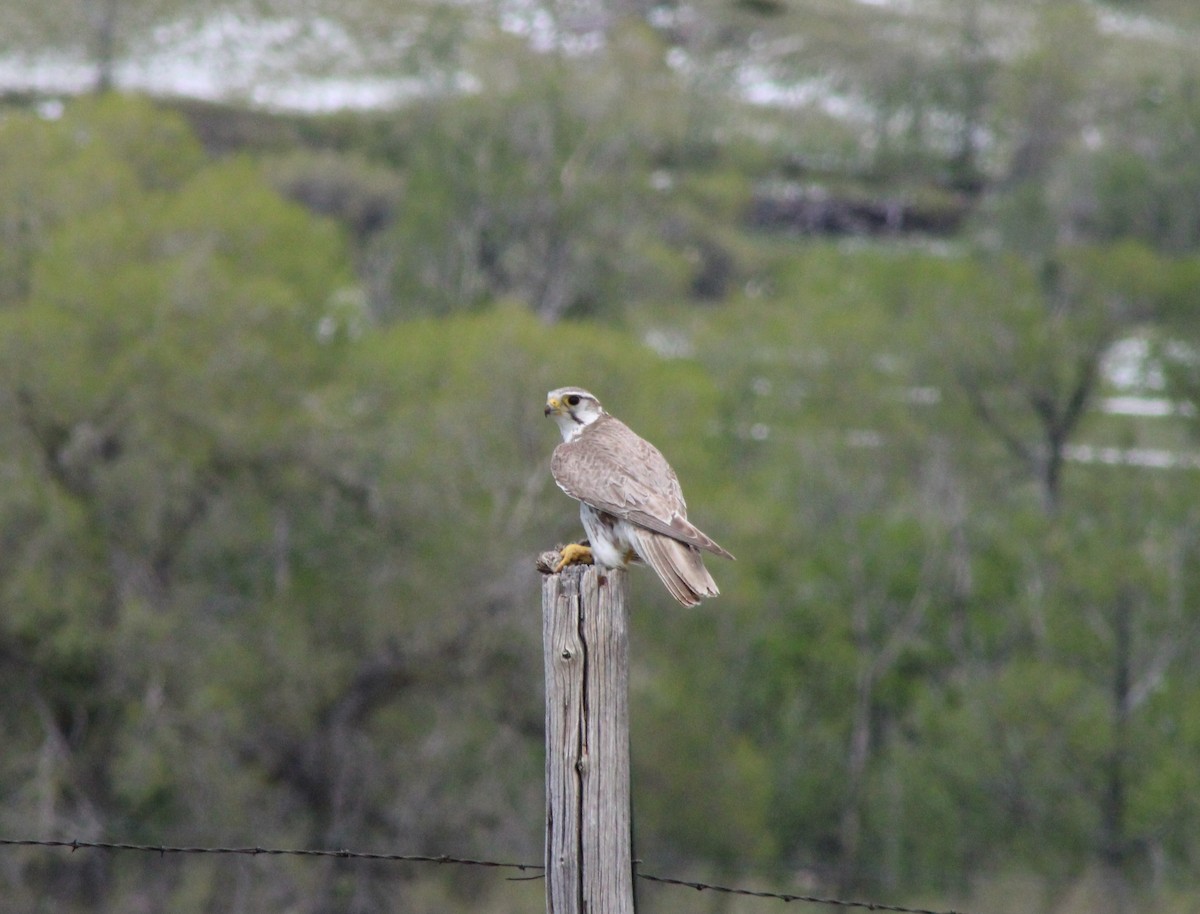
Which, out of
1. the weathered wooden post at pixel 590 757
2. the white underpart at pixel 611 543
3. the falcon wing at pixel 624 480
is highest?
the falcon wing at pixel 624 480

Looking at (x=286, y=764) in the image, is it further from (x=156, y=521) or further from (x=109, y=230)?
(x=109, y=230)

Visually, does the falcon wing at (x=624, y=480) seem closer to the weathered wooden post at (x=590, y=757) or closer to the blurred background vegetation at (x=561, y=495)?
the weathered wooden post at (x=590, y=757)

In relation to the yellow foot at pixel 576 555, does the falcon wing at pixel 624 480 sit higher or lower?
higher

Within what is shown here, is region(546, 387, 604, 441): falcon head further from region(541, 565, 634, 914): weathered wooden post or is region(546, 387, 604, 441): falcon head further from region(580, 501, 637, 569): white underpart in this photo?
region(541, 565, 634, 914): weathered wooden post

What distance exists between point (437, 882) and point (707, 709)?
23.8 ft

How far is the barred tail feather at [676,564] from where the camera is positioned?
16.9 feet

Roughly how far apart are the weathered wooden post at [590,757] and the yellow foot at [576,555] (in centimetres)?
133

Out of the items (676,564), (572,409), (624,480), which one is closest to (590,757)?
(676,564)

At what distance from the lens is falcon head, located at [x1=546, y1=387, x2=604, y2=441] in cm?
720

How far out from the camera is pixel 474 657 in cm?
2711

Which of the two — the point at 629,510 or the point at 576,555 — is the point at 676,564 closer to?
the point at 629,510

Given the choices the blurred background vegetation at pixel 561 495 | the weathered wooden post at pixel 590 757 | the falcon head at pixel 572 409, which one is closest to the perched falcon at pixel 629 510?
the falcon head at pixel 572 409

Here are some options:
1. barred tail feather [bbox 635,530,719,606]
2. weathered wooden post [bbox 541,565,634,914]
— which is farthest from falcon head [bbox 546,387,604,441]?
weathered wooden post [bbox 541,565,634,914]

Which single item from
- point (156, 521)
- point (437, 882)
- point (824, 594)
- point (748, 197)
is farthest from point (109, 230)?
point (748, 197)
